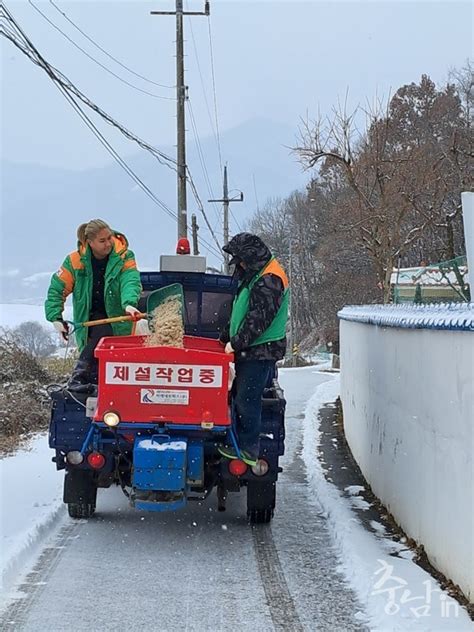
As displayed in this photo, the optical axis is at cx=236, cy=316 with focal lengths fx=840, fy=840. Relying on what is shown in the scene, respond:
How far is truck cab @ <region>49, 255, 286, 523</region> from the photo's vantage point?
604 centimetres

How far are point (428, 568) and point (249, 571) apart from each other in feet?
4.03

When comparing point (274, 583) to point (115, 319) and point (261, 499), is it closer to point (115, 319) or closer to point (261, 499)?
point (261, 499)

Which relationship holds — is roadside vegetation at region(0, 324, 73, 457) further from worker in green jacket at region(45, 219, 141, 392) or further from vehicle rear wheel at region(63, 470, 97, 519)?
worker in green jacket at region(45, 219, 141, 392)

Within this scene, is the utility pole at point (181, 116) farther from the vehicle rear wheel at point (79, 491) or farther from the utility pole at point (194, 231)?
the vehicle rear wheel at point (79, 491)

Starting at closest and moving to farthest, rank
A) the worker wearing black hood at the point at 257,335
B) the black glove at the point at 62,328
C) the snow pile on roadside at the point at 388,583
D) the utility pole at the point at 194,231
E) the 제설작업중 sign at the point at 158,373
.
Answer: the snow pile on roadside at the point at 388,583 → the 제설작업중 sign at the point at 158,373 → the worker wearing black hood at the point at 257,335 → the black glove at the point at 62,328 → the utility pole at the point at 194,231

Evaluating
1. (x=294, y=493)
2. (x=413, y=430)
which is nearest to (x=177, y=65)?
(x=294, y=493)

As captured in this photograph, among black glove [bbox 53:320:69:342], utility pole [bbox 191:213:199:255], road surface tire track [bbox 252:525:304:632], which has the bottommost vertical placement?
road surface tire track [bbox 252:525:304:632]

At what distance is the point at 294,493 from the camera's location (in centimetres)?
859

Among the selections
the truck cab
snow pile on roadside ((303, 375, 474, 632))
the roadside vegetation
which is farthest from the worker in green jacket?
the roadside vegetation

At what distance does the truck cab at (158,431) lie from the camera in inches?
238

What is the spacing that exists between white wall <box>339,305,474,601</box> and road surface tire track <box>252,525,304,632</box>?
1.01m

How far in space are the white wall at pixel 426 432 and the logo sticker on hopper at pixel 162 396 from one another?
1.75 m

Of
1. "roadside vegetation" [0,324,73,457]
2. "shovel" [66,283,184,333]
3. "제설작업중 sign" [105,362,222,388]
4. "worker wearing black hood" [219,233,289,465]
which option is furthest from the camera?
"roadside vegetation" [0,324,73,457]

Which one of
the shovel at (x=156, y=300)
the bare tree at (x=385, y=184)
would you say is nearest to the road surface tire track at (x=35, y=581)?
the shovel at (x=156, y=300)
